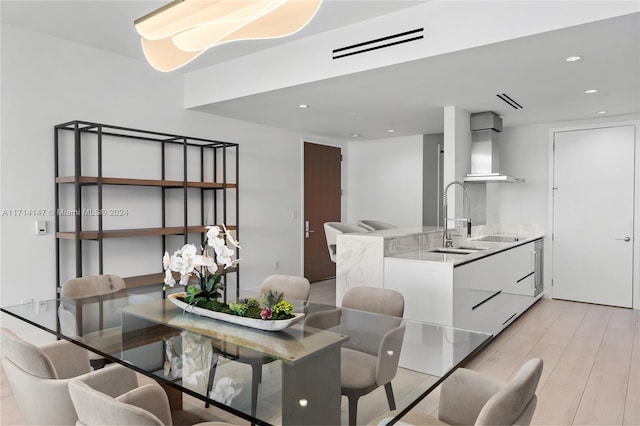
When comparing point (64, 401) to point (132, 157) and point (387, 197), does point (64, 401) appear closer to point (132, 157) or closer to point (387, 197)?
point (132, 157)

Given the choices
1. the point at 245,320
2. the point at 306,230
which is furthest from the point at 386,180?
the point at 245,320

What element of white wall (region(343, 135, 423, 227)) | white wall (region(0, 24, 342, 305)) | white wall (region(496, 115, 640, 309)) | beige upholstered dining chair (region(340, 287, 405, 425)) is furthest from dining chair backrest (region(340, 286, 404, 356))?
white wall (region(343, 135, 423, 227))

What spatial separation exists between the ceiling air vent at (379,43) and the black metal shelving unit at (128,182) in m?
1.86

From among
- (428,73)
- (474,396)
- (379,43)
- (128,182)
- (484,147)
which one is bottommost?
(474,396)

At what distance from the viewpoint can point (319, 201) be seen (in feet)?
22.3

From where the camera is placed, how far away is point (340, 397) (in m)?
1.35

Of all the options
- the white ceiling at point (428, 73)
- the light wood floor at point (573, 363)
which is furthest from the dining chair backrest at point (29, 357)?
the white ceiling at point (428, 73)

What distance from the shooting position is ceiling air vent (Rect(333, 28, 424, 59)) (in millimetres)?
3103

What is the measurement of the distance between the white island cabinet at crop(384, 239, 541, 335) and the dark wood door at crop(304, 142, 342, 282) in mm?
3165

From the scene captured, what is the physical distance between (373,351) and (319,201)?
5.11 m

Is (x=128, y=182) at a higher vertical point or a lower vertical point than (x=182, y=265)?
higher

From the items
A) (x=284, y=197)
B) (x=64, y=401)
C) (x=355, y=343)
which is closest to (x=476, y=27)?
(x=355, y=343)

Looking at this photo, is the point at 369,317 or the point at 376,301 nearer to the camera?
the point at 369,317

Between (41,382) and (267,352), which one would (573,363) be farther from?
(41,382)
